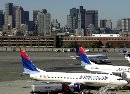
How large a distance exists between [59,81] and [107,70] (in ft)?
64.2

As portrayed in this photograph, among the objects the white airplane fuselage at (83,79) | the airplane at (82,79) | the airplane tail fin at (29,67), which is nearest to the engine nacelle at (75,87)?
the airplane at (82,79)

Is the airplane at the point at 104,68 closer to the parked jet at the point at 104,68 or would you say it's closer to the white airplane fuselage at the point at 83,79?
the parked jet at the point at 104,68

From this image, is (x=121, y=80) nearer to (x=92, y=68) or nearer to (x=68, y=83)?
(x=68, y=83)

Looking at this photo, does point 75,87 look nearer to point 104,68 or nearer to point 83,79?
point 83,79

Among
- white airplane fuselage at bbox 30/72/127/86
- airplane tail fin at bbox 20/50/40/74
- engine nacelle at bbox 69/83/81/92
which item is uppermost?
airplane tail fin at bbox 20/50/40/74

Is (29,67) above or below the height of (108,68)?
above

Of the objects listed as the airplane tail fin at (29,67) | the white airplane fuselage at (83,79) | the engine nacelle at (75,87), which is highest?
the airplane tail fin at (29,67)

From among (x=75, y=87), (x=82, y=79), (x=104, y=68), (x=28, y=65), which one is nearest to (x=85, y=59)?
(x=104, y=68)

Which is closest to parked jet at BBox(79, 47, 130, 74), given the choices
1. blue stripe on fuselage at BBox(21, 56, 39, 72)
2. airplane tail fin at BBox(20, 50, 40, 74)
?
airplane tail fin at BBox(20, 50, 40, 74)

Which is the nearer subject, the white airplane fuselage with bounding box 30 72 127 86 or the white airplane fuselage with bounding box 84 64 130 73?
the white airplane fuselage with bounding box 30 72 127 86

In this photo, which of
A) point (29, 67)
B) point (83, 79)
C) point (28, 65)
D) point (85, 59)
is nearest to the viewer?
point (83, 79)

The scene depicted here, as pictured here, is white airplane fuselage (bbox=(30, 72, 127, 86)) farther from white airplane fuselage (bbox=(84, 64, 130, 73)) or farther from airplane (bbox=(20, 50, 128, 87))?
white airplane fuselage (bbox=(84, 64, 130, 73))

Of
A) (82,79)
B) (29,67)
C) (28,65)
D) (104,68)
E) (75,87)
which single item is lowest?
(75,87)

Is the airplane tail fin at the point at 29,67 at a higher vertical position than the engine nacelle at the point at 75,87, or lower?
higher
